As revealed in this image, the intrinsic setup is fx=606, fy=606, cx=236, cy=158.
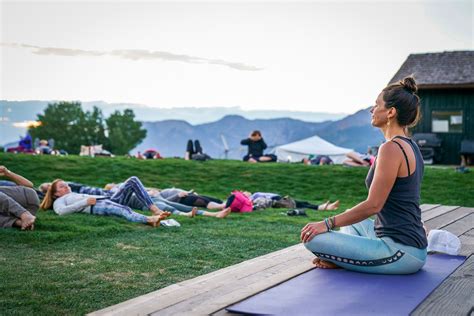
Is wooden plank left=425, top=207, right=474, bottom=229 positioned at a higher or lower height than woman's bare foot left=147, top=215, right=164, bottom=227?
higher

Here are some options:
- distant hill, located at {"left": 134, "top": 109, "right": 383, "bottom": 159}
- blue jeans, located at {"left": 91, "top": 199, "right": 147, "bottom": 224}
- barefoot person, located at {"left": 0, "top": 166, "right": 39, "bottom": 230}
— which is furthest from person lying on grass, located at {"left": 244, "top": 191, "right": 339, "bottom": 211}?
distant hill, located at {"left": 134, "top": 109, "right": 383, "bottom": 159}

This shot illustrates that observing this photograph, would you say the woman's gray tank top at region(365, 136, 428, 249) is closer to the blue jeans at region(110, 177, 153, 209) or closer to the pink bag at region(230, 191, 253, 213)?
the blue jeans at region(110, 177, 153, 209)

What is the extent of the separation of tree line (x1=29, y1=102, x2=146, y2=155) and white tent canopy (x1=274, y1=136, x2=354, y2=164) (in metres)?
28.4

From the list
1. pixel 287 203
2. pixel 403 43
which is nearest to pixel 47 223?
pixel 287 203

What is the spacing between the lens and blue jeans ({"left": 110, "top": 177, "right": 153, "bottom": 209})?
8992 millimetres

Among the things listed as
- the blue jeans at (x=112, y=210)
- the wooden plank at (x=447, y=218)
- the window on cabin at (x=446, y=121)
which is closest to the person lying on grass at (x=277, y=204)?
the blue jeans at (x=112, y=210)

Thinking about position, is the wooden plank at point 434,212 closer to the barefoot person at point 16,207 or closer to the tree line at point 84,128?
the barefoot person at point 16,207

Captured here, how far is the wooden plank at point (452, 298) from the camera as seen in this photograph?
9.55 feet

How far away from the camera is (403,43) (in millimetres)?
23594

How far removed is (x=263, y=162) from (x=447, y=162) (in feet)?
34.2

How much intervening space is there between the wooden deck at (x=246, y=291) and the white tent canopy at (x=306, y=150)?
31.7m

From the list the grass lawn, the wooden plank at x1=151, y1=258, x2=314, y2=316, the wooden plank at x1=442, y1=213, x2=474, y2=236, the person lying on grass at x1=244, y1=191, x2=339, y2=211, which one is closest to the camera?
the wooden plank at x1=151, y1=258, x2=314, y2=316

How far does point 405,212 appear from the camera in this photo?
386 centimetres

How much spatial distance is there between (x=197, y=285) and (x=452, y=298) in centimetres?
136
